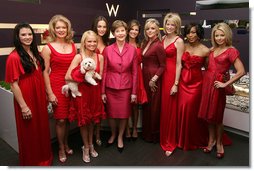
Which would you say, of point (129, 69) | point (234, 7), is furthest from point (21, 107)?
point (234, 7)

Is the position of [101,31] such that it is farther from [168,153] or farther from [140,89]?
[168,153]

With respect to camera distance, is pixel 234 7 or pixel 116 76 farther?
pixel 234 7

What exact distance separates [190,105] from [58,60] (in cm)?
162

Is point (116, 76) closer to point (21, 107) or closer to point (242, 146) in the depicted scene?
point (21, 107)

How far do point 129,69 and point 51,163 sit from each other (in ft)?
4.51

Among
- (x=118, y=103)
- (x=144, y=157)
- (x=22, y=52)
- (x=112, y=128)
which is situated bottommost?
(x=144, y=157)

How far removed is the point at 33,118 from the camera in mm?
2402

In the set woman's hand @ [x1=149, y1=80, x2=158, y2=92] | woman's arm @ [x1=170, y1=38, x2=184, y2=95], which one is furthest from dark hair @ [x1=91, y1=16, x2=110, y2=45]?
woman's arm @ [x1=170, y1=38, x2=184, y2=95]

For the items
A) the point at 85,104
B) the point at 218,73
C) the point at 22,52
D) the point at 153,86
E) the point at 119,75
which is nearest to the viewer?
the point at 22,52

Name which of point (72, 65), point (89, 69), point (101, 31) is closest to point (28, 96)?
point (72, 65)

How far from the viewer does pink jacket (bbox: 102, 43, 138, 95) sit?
108 inches

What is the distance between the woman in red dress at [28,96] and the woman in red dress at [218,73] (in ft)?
5.85

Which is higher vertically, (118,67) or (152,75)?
(118,67)

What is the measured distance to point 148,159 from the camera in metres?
2.89
